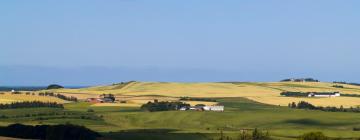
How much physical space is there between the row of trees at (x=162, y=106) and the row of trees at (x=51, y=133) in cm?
5374

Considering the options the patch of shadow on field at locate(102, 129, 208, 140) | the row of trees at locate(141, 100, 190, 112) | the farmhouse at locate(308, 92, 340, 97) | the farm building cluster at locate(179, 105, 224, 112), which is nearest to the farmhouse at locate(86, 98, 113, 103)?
the row of trees at locate(141, 100, 190, 112)

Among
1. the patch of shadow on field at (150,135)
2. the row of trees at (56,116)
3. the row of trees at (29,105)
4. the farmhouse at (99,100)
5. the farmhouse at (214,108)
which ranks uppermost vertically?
the farmhouse at (99,100)

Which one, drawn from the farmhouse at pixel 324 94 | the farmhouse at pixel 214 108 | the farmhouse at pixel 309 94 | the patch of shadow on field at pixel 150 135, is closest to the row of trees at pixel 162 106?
the farmhouse at pixel 214 108

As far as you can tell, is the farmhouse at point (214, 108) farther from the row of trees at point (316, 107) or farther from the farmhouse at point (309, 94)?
the farmhouse at point (309, 94)

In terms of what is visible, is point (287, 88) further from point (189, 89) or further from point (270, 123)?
point (270, 123)

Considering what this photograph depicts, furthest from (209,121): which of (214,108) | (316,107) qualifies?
(316,107)

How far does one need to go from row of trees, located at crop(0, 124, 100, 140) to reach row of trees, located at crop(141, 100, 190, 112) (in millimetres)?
53738

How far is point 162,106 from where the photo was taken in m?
141

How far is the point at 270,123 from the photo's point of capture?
110562 millimetres

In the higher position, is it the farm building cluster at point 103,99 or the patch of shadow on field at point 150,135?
the farm building cluster at point 103,99

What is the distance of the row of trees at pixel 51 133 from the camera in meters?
79.2

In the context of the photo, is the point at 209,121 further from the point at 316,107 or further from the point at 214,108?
the point at 316,107

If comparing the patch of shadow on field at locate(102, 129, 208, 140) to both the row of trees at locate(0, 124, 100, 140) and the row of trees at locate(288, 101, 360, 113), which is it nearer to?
the row of trees at locate(0, 124, 100, 140)

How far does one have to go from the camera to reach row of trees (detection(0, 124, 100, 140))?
7925 cm
